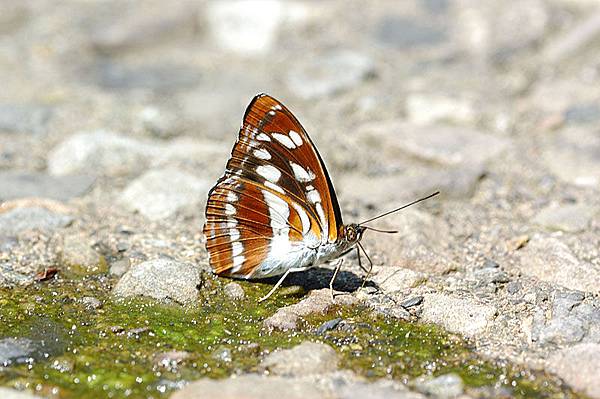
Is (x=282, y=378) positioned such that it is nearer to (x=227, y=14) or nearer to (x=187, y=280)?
(x=187, y=280)

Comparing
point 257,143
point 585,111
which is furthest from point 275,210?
point 585,111

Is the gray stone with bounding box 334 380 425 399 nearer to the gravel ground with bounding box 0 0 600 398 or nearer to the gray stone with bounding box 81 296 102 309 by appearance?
the gravel ground with bounding box 0 0 600 398

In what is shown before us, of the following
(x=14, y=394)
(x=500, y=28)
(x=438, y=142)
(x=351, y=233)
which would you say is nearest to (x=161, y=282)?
(x=351, y=233)

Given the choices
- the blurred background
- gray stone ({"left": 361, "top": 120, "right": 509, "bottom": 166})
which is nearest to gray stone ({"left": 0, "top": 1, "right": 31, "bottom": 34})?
the blurred background

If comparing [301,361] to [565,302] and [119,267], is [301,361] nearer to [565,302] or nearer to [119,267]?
[565,302]

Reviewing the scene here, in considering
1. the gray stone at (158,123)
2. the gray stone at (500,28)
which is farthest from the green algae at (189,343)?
the gray stone at (500,28)
